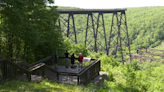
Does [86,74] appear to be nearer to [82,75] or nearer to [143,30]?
[82,75]

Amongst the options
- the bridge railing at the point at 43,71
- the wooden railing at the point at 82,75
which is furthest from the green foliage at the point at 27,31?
the wooden railing at the point at 82,75

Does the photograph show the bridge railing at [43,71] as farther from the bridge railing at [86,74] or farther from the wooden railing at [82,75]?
the bridge railing at [86,74]

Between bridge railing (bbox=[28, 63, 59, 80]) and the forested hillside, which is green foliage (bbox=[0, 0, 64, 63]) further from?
the forested hillside

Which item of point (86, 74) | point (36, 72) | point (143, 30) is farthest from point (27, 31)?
point (143, 30)

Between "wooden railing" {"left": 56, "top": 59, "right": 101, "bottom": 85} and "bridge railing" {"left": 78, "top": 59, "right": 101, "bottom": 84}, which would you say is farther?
"bridge railing" {"left": 78, "top": 59, "right": 101, "bottom": 84}

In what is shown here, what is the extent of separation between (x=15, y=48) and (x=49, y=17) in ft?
10.3

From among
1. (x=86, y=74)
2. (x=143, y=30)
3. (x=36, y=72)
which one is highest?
(x=143, y=30)

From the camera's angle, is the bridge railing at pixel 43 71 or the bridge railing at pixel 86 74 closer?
the bridge railing at pixel 43 71

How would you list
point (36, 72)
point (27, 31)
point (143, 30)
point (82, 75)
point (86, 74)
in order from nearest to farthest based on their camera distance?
1. point (36, 72)
2. point (82, 75)
3. point (86, 74)
4. point (27, 31)
5. point (143, 30)

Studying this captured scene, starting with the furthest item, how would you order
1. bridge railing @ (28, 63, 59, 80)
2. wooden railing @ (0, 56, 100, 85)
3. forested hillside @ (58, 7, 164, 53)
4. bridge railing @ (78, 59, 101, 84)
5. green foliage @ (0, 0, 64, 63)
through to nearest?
1. forested hillside @ (58, 7, 164, 53)
2. green foliage @ (0, 0, 64, 63)
3. bridge railing @ (78, 59, 101, 84)
4. bridge railing @ (28, 63, 59, 80)
5. wooden railing @ (0, 56, 100, 85)

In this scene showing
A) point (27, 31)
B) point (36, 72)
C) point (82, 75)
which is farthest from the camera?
point (27, 31)

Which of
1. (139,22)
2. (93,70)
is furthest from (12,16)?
(139,22)

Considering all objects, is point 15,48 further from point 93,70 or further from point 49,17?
point 93,70

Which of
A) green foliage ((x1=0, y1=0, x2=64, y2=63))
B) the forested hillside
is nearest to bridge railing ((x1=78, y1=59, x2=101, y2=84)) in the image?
green foliage ((x1=0, y1=0, x2=64, y2=63))
